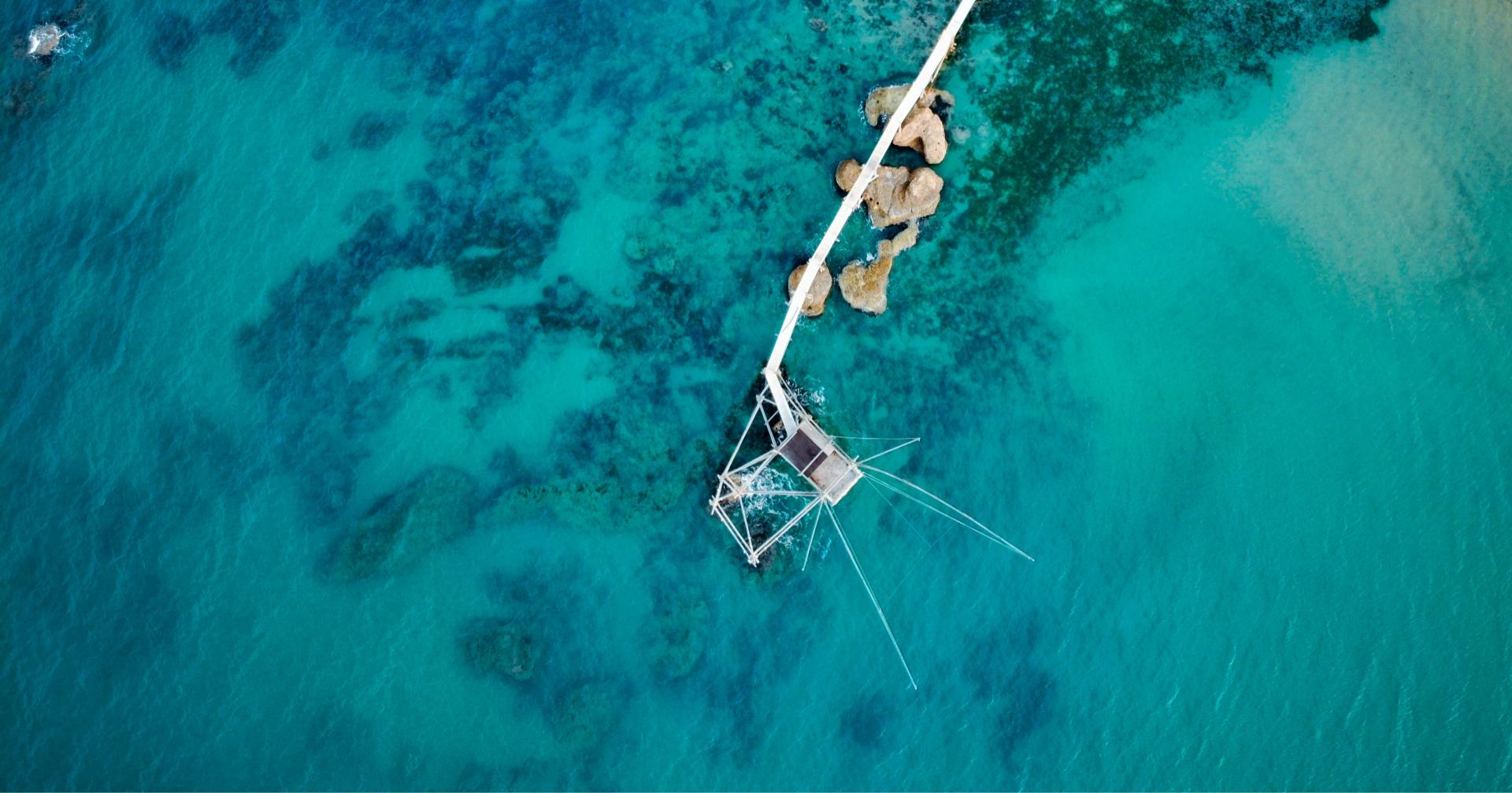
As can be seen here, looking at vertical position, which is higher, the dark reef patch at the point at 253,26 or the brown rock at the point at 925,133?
the dark reef patch at the point at 253,26

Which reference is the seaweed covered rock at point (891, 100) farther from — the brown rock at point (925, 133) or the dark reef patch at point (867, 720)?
the dark reef patch at point (867, 720)

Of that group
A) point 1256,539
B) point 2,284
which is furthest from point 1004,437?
point 2,284

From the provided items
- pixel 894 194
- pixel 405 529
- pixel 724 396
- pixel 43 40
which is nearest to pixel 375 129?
pixel 43 40

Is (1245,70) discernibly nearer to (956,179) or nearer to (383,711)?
(956,179)

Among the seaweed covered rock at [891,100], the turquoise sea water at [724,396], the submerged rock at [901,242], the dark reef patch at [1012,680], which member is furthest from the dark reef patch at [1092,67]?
the dark reef patch at [1012,680]

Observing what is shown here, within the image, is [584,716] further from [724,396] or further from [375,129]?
[375,129]

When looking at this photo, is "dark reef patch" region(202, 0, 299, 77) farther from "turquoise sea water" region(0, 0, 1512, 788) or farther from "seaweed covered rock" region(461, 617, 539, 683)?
"seaweed covered rock" region(461, 617, 539, 683)
